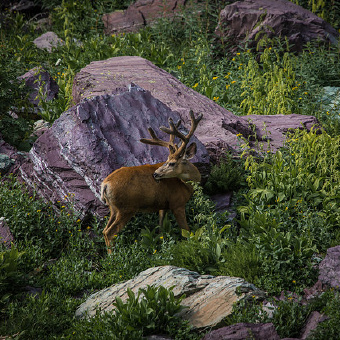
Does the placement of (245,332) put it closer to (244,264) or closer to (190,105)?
(244,264)

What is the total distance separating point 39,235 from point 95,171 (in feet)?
4.30

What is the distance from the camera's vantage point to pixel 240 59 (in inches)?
526

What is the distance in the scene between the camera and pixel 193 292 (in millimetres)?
6266

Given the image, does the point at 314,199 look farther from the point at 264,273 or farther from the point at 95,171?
the point at 95,171

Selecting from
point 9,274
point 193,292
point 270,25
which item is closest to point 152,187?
point 193,292

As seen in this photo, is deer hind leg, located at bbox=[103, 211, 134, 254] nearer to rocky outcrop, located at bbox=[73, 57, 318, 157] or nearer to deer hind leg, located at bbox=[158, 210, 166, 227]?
deer hind leg, located at bbox=[158, 210, 166, 227]

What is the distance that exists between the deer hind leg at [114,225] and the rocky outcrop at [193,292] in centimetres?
103

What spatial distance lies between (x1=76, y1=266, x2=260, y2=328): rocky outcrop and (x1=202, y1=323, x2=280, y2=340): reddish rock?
341 mm

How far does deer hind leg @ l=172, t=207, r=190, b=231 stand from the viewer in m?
7.92

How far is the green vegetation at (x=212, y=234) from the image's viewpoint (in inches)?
234

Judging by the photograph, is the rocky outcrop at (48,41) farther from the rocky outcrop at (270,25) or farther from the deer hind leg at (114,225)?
the deer hind leg at (114,225)

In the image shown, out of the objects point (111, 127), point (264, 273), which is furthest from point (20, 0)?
point (264, 273)

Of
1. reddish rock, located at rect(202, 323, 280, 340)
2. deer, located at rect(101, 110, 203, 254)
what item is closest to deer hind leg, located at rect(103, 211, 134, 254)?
deer, located at rect(101, 110, 203, 254)

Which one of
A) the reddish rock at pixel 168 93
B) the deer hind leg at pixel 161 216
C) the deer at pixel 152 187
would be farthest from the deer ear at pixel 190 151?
the reddish rock at pixel 168 93
